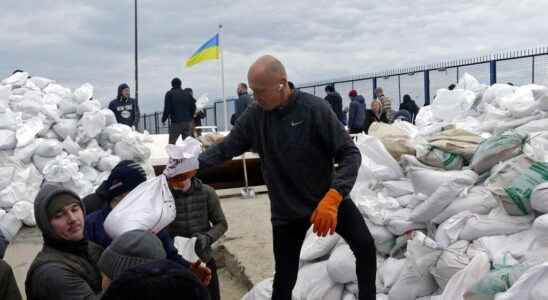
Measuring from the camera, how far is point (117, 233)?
222 centimetres

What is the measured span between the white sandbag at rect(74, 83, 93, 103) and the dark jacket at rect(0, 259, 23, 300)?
19.9ft

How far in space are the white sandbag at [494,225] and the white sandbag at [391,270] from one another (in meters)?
0.44

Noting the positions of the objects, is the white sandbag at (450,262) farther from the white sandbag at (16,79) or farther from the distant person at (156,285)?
the white sandbag at (16,79)

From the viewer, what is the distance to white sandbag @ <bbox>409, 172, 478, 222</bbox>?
137 inches

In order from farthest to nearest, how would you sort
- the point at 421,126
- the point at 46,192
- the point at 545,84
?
the point at 421,126 < the point at 545,84 < the point at 46,192

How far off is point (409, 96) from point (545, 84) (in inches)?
333

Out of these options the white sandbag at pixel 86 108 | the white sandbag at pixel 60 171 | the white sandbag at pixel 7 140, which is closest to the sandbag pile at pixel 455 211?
the white sandbag at pixel 60 171

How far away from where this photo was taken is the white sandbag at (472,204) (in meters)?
3.45

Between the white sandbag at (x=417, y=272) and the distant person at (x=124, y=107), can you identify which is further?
the distant person at (x=124, y=107)

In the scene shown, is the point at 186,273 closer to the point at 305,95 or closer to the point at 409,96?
the point at 305,95

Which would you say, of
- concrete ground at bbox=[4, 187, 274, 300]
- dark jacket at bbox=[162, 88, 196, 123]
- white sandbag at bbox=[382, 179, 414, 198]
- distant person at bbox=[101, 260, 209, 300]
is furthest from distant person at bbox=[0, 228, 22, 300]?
dark jacket at bbox=[162, 88, 196, 123]

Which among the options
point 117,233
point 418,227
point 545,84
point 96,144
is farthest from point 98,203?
point 96,144

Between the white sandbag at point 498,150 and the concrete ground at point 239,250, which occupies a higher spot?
the white sandbag at point 498,150

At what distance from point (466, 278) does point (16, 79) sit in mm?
7183
